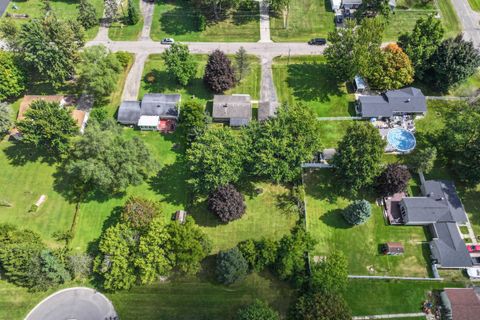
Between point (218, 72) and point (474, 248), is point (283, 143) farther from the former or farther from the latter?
point (474, 248)

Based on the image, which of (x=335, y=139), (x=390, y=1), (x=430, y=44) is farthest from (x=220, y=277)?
(x=390, y=1)

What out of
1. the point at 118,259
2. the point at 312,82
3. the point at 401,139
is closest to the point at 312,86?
the point at 312,82

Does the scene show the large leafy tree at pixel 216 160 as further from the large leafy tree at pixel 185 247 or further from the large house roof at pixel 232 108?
the large house roof at pixel 232 108

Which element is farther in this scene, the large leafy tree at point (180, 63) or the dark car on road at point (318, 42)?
the dark car on road at point (318, 42)

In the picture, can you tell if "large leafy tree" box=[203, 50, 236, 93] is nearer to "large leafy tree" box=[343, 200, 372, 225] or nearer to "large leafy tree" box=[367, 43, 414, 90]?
"large leafy tree" box=[367, 43, 414, 90]

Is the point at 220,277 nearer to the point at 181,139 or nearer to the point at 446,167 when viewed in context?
the point at 181,139

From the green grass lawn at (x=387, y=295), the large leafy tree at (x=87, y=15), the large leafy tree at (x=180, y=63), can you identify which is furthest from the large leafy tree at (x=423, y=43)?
the large leafy tree at (x=87, y=15)

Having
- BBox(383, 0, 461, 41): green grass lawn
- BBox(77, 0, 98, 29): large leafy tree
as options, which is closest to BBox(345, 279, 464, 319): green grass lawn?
BBox(383, 0, 461, 41): green grass lawn
